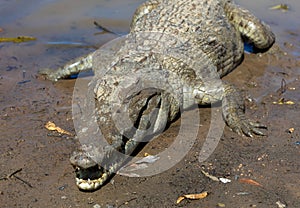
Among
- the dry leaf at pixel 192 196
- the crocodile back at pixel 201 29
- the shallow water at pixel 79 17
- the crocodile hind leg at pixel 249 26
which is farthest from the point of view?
the shallow water at pixel 79 17

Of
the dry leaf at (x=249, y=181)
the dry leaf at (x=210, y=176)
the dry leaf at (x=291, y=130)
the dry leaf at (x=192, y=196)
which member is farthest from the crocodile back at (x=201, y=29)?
the dry leaf at (x=192, y=196)

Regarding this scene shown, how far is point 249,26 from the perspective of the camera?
272 inches

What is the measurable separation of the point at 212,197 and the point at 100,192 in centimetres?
95

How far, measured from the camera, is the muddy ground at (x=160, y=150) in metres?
4.17

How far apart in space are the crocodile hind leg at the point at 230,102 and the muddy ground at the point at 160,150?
10 centimetres

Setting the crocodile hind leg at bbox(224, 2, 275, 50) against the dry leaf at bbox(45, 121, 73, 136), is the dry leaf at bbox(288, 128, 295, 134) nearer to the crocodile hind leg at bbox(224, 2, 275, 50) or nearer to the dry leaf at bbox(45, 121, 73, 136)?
the crocodile hind leg at bbox(224, 2, 275, 50)

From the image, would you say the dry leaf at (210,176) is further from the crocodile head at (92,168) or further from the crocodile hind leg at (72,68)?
the crocodile hind leg at (72,68)

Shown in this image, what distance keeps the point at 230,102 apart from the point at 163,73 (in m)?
0.81

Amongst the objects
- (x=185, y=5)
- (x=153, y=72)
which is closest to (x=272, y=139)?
(x=153, y=72)

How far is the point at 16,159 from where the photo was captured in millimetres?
4703

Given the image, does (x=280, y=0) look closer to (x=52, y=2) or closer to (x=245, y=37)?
(x=245, y=37)

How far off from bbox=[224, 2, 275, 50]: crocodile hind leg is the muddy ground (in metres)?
0.48

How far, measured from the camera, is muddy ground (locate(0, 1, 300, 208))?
4172 mm

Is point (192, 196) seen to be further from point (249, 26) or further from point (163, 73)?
point (249, 26)
